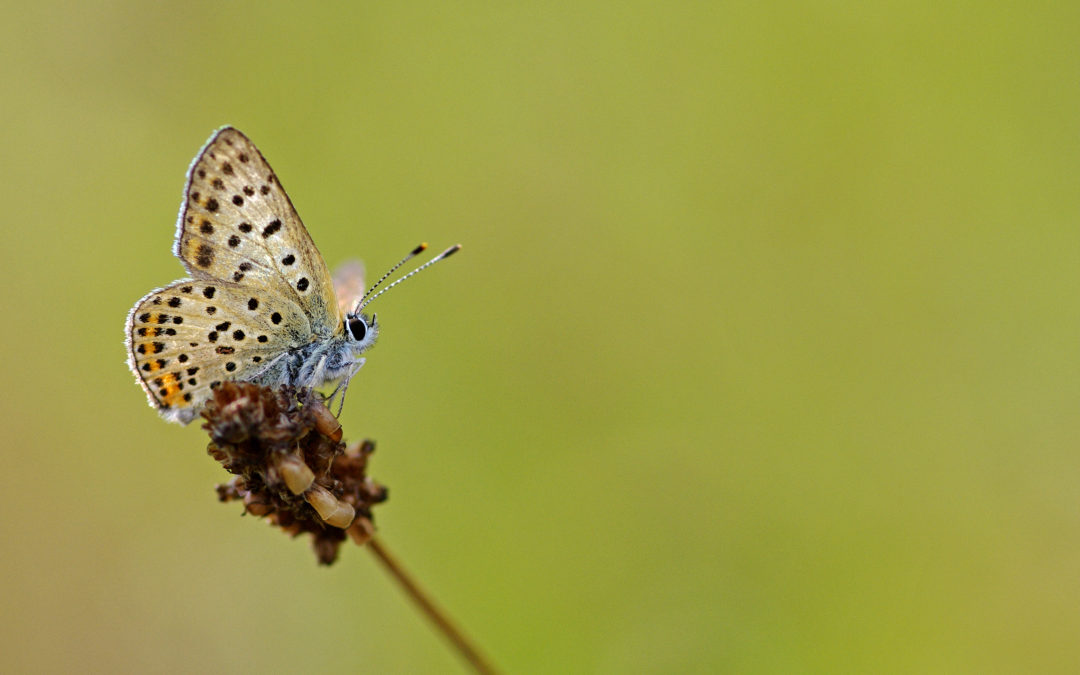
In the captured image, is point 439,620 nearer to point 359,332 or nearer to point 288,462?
point 288,462

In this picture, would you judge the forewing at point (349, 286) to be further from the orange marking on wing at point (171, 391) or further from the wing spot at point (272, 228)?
the orange marking on wing at point (171, 391)

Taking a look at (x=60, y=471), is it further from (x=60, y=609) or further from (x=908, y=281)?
(x=908, y=281)

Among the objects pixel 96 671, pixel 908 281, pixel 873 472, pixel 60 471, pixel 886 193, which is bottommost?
pixel 873 472

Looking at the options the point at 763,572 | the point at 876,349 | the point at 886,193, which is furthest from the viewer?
the point at 886,193

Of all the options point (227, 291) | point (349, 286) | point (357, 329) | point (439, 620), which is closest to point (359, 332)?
point (357, 329)

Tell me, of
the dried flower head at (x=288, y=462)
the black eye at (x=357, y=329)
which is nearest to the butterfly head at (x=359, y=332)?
the black eye at (x=357, y=329)

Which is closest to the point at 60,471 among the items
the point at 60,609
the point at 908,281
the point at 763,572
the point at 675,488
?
the point at 60,609
